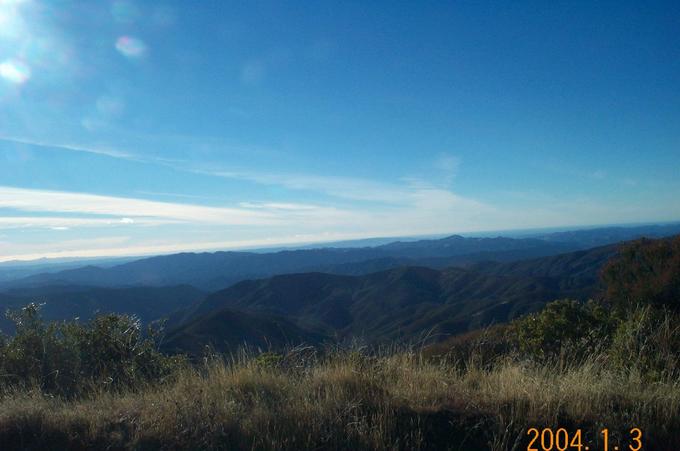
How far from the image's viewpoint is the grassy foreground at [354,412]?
354cm

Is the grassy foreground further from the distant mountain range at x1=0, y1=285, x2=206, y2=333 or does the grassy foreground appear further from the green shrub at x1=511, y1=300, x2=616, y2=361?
the distant mountain range at x1=0, y1=285, x2=206, y2=333

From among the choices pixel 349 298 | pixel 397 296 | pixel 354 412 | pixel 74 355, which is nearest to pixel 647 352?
pixel 354 412

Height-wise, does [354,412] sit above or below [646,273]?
above

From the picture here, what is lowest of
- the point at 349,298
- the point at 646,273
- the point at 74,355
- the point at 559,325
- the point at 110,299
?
the point at 349,298

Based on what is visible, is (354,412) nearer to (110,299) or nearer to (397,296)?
(397,296)

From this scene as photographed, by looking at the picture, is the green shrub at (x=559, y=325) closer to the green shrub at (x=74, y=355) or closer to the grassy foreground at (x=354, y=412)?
the grassy foreground at (x=354, y=412)

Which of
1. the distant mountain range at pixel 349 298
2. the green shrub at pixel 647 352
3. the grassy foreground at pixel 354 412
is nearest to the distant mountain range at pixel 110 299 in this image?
the distant mountain range at pixel 349 298

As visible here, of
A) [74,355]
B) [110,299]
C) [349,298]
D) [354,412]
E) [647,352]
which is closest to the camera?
[354,412]

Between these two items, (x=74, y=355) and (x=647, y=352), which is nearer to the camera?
(x=647, y=352)

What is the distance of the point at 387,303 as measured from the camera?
142 meters

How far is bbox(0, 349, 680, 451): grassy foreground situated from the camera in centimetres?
354

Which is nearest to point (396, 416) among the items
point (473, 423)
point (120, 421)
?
point (473, 423)

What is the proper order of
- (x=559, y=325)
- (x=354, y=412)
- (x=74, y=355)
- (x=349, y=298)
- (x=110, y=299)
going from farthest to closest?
(x=349, y=298)
(x=110, y=299)
(x=559, y=325)
(x=74, y=355)
(x=354, y=412)

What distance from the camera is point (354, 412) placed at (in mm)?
3846
